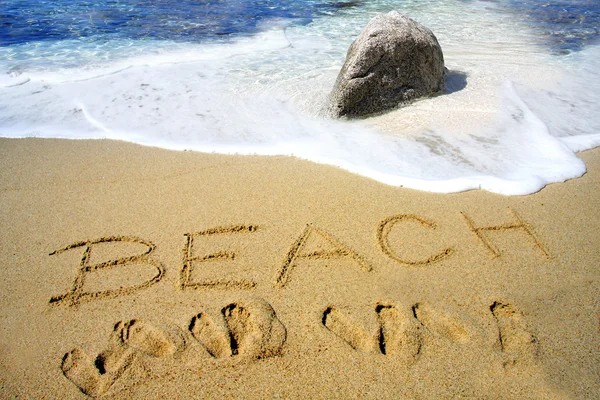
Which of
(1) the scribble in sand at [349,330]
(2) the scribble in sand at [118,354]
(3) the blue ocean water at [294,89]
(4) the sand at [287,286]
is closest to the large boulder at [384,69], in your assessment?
(3) the blue ocean water at [294,89]

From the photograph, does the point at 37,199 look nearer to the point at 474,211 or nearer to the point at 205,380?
the point at 205,380

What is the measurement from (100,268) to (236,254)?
758 mm

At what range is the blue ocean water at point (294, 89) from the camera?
3.81m

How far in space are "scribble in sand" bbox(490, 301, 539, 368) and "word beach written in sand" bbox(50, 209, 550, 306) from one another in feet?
1.48

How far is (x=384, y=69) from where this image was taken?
178 inches

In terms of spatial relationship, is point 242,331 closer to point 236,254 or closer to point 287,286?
point 287,286

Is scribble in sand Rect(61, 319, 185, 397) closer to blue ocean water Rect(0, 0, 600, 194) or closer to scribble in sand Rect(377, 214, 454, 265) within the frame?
scribble in sand Rect(377, 214, 454, 265)

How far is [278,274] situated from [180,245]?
644mm

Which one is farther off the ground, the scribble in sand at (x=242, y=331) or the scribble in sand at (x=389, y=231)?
the scribble in sand at (x=389, y=231)

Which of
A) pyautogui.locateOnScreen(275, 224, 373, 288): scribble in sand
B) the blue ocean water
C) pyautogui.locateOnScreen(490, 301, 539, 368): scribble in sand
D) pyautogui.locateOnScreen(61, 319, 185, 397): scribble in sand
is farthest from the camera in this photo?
the blue ocean water

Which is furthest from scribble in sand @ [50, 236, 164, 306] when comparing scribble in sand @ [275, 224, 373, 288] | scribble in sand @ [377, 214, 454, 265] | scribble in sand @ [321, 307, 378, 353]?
scribble in sand @ [377, 214, 454, 265]

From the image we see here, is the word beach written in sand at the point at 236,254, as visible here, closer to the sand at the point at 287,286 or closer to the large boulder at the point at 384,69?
the sand at the point at 287,286

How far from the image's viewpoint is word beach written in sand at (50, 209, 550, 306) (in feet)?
8.05

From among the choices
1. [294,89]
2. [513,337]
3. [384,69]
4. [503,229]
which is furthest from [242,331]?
[294,89]
